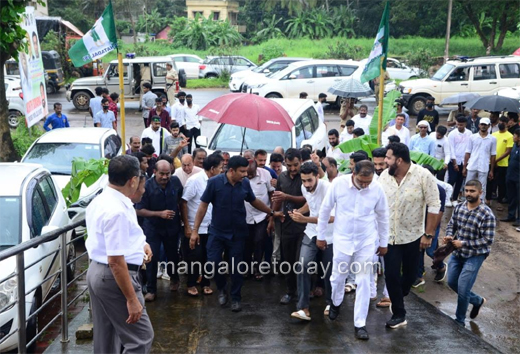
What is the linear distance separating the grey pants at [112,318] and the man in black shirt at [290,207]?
284 cm

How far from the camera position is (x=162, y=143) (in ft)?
38.2

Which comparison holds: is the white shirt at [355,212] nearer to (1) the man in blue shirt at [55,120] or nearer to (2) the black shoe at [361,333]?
(2) the black shoe at [361,333]

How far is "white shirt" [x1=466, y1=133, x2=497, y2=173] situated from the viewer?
38.0ft

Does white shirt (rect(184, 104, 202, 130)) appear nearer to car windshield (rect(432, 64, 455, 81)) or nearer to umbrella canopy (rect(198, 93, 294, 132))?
umbrella canopy (rect(198, 93, 294, 132))

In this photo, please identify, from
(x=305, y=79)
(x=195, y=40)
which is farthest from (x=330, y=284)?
(x=195, y=40)

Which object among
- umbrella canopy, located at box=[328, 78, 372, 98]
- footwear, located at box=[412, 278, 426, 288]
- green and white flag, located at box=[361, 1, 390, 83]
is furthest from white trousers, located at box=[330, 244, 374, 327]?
umbrella canopy, located at box=[328, 78, 372, 98]

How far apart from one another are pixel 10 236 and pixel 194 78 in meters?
27.9

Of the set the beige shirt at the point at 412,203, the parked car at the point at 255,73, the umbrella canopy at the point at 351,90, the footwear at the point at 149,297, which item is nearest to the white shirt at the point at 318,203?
the beige shirt at the point at 412,203

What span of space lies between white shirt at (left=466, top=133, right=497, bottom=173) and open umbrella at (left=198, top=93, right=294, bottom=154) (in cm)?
445

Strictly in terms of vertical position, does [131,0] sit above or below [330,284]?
above

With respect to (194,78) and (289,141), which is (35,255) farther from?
(194,78)

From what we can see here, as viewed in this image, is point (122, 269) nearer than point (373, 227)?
Yes

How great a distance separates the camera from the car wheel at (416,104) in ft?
75.2

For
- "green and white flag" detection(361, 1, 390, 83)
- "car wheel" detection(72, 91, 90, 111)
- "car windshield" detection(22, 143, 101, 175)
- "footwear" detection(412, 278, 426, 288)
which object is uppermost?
"green and white flag" detection(361, 1, 390, 83)
